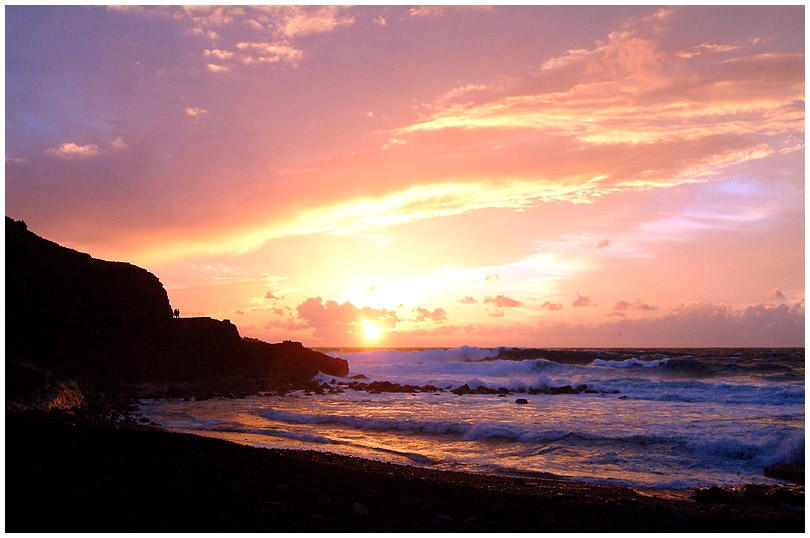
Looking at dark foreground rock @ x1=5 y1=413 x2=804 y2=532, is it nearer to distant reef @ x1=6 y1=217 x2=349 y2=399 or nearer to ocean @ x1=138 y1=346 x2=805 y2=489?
ocean @ x1=138 y1=346 x2=805 y2=489

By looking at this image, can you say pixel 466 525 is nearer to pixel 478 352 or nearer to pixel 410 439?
pixel 410 439

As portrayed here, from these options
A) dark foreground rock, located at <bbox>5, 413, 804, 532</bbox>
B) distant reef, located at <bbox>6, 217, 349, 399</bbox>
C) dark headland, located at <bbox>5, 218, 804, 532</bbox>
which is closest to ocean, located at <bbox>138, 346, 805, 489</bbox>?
dark headland, located at <bbox>5, 218, 804, 532</bbox>

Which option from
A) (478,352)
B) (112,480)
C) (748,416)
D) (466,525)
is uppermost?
(112,480)

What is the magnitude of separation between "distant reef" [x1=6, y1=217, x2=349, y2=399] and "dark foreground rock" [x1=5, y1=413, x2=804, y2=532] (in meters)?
8.47

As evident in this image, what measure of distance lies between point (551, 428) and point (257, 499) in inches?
505

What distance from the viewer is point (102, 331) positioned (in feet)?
88.2

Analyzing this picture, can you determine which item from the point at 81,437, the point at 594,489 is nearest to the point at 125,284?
the point at 81,437

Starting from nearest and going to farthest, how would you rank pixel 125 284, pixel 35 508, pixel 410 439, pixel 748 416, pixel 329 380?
pixel 35 508
pixel 410 439
pixel 748 416
pixel 125 284
pixel 329 380

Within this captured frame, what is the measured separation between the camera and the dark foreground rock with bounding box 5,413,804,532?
5.78 metres

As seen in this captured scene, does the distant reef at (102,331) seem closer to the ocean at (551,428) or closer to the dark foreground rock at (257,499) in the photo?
the ocean at (551,428)

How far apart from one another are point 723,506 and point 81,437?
37.6ft

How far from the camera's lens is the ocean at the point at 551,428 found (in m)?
12.7

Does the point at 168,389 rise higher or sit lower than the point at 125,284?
lower

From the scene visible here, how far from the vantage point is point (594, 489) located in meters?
10.1
